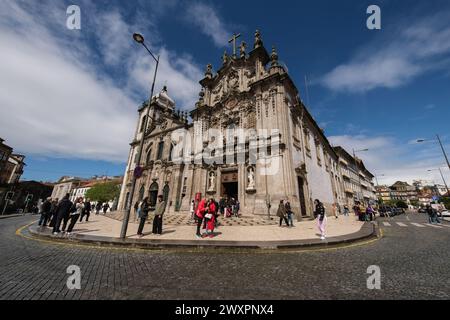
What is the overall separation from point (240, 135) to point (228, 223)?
379 inches

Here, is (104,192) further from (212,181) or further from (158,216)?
(158,216)

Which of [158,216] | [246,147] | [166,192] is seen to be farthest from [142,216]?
[166,192]

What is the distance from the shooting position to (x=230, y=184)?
18.7m

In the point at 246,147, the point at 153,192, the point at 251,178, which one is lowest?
the point at 153,192

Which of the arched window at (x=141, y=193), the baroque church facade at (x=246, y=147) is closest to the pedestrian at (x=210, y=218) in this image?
the baroque church facade at (x=246, y=147)

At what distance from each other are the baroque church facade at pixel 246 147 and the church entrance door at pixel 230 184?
4.0 inches

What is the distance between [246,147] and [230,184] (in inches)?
166

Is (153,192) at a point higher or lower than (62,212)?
higher

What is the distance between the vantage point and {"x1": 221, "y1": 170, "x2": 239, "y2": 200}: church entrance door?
707 inches

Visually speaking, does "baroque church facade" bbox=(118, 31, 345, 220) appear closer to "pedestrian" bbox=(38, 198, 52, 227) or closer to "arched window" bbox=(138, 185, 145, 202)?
"arched window" bbox=(138, 185, 145, 202)

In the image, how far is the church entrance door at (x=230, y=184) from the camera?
707 inches

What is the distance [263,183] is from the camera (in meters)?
15.3
